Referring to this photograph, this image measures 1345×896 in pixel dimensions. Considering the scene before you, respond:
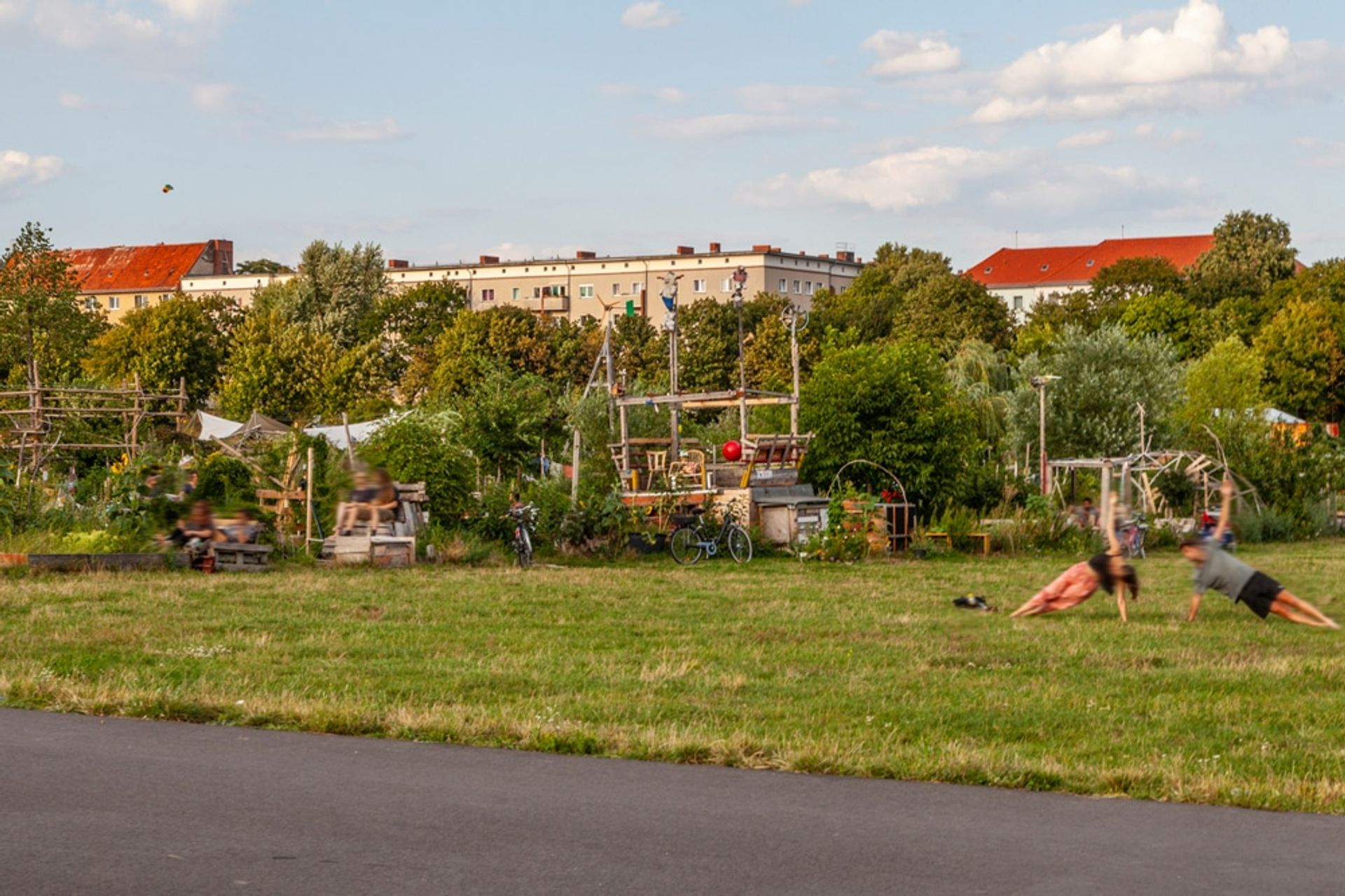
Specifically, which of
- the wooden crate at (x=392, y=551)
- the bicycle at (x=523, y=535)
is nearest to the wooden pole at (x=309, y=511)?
the wooden crate at (x=392, y=551)

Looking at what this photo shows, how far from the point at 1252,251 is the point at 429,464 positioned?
86.5 metres

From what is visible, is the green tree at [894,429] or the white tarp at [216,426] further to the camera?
the white tarp at [216,426]

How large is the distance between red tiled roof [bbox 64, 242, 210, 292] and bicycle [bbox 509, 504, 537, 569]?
135972mm

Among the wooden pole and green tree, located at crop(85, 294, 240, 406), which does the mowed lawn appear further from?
green tree, located at crop(85, 294, 240, 406)

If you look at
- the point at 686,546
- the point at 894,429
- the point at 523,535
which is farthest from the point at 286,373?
the point at 523,535

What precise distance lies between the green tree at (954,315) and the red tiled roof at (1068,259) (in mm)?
59898

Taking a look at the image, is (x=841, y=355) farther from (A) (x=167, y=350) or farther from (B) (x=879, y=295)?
(B) (x=879, y=295)

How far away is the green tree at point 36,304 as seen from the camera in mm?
49438

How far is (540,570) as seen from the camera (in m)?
24.3

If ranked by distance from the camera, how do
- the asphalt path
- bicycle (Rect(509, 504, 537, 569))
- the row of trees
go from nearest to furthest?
the asphalt path, bicycle (Rect(509, 504, 537, 569)), the row of trees

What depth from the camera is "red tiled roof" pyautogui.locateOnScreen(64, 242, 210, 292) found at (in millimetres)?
157000

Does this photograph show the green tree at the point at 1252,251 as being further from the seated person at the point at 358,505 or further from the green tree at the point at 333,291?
the seated person at the point at 358,505

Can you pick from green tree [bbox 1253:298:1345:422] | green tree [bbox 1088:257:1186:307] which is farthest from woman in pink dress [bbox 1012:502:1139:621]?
green tree [bbox 1088:257:1186:307]

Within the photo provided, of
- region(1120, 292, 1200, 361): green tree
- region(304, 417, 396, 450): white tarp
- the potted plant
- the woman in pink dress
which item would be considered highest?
region(1120, 292, 1200, 361): green tree
